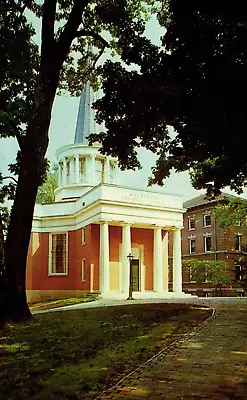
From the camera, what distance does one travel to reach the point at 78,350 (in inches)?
320

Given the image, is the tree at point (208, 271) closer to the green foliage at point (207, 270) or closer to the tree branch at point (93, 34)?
the green foliage at point (207, 270)

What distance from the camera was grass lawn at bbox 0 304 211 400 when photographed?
586 centimetres

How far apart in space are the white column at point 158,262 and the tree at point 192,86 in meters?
22.1

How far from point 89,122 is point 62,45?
29.6m

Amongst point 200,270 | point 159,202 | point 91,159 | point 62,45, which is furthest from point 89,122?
point 62,45

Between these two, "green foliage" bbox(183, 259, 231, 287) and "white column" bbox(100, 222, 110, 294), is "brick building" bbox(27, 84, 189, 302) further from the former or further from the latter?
"green foliage" bbox(183, 259, 231, 287)

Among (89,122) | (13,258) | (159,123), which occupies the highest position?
(89,122)

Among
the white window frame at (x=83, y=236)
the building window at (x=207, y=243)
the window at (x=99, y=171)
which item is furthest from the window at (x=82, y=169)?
the building window at (x=207, y=243)

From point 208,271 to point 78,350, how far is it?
3640 centimetres

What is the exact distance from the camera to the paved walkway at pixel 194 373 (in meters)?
5.37

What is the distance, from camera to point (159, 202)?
3212 centimetres

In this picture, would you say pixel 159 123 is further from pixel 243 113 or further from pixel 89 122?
pixel 89 122

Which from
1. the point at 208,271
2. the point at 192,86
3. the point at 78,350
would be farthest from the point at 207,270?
the point at 192,86

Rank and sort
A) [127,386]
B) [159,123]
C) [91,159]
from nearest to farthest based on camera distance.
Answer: [127,386]
[159,123]
[91,159]
